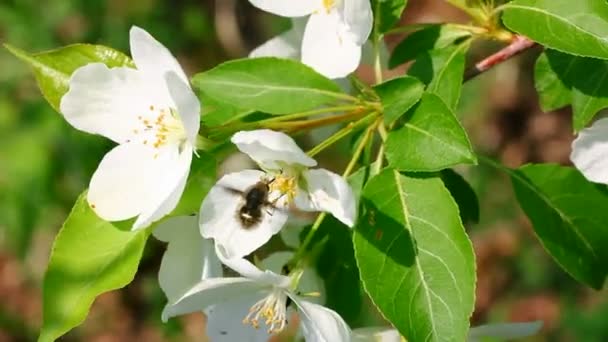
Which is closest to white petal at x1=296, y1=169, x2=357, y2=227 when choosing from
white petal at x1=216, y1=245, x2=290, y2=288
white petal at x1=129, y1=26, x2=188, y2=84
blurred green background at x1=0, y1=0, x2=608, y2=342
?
white petal at x1=216, y1=245, x2=290, y2=288

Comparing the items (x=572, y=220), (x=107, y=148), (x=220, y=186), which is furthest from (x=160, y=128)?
(x=107, y=148)

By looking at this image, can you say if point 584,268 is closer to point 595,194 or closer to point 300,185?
point 595,194

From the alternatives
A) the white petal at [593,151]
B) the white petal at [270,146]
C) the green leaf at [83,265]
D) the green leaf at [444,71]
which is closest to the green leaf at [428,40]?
the green leaf at [444,71]

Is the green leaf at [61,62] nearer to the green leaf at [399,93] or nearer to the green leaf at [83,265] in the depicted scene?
the green leaf at [83,265]

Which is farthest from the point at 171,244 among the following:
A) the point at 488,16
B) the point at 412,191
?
the point at 488,16

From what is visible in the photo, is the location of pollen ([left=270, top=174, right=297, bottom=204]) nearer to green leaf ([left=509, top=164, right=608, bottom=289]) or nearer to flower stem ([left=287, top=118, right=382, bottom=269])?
flower stem ([left=287, top=118, right=382, bottom=269])

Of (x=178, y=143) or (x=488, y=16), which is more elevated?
(x=488, y=16)
